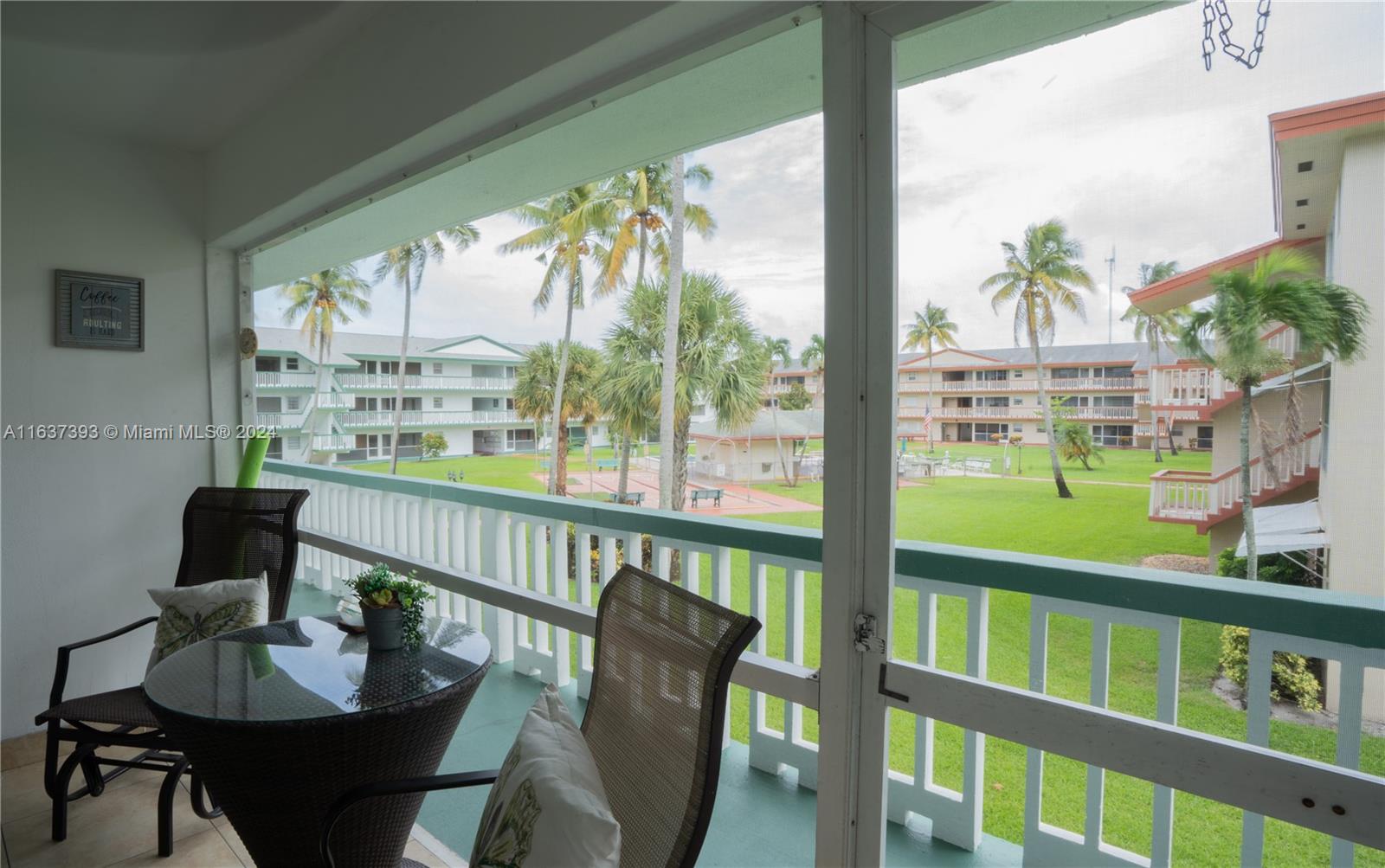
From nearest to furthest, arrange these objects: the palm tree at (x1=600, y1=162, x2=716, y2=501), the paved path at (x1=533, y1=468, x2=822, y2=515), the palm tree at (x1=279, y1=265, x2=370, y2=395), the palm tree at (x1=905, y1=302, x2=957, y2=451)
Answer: the palm tree at (x1=905, y1=302, x2=957, y2=451)
the paved path at (x1=533, y1=468, x2=822, y2=515)
the palm tree at (x1=279, y1=265, x2=370, y2=395)
the palm tree at (x1=600, y1=162, x2=716, y2=501)

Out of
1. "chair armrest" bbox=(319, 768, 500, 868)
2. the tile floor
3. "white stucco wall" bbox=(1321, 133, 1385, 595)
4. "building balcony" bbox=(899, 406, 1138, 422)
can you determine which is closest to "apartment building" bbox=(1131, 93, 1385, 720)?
"white stucco wall" bbox=(1321, 133, 1385, 595)

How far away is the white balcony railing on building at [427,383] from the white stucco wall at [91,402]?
92 centimetres

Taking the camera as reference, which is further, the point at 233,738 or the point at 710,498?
the point at 710,498

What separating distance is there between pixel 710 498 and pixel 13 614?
125 inches

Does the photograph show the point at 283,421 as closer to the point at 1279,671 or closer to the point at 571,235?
the point at 1279,671

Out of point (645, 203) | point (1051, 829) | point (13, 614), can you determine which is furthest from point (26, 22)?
point (645, 203)

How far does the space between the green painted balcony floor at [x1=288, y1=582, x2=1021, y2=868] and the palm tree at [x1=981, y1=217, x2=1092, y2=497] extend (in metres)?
1.19

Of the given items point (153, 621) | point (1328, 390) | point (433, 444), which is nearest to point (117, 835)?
point (153, 621)

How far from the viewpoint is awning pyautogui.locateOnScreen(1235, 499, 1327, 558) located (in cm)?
104

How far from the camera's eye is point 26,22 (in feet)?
7.64

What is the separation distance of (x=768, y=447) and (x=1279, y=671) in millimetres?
1520

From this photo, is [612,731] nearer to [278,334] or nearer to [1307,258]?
[1307,258]

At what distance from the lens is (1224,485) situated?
3.72 feet

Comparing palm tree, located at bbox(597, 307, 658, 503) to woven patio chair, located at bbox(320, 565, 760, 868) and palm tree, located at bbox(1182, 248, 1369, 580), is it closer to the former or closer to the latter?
woven patio chair, located at bbox(320, 565, 760, 868)
